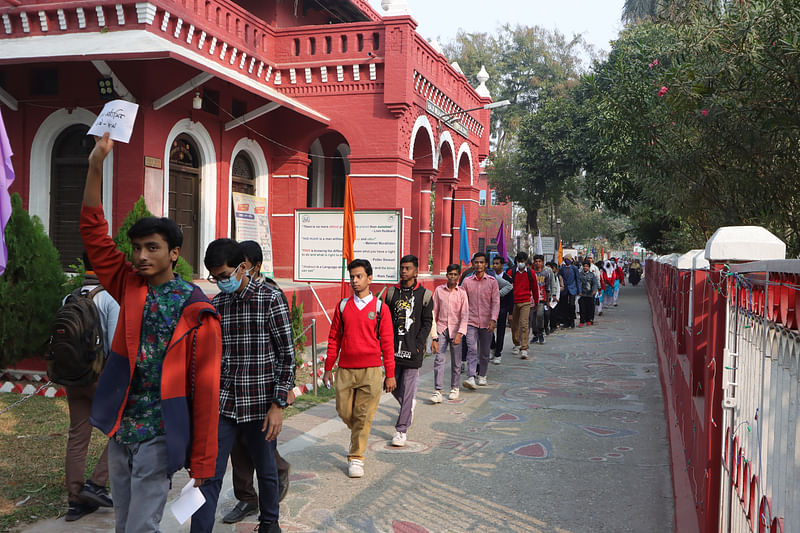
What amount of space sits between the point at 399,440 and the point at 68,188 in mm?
9385

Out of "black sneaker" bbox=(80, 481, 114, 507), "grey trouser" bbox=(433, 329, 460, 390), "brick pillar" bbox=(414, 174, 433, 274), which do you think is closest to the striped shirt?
"black sneaker" bbox=(80, 481, 114, 507)

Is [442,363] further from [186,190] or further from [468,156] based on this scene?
[468,156]

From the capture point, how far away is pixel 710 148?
708 cm

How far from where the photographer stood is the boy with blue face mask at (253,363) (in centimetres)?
399

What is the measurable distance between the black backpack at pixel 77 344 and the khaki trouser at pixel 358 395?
1.83m

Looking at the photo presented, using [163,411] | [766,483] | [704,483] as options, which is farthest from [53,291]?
[766,483]

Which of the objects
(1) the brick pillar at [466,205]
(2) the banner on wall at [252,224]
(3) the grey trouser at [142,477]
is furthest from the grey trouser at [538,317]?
(3) the grey trouser at [142,477]

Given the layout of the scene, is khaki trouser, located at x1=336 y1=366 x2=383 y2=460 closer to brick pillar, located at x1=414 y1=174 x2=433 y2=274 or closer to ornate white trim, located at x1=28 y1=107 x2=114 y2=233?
ornate white trim, located at x1=28 y1=107 x2=114 y2=233

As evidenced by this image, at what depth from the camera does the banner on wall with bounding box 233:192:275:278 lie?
14.4m

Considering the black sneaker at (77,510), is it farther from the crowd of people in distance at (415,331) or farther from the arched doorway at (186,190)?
the arched doorway at (186,190)

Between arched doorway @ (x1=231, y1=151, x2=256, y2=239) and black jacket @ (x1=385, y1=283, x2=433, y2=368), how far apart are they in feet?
29.1

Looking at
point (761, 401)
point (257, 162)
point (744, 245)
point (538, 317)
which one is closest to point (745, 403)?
point (761, 401)

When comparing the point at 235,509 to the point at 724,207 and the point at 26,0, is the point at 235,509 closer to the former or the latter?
the point at 724,207

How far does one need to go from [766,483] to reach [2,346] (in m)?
8.10
